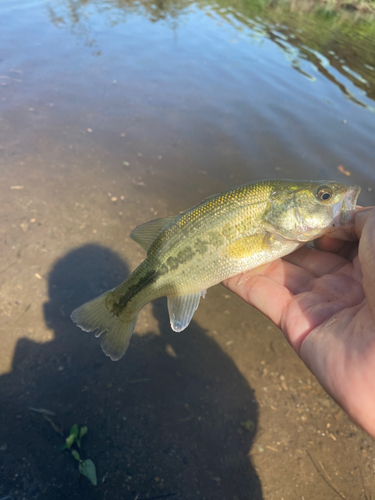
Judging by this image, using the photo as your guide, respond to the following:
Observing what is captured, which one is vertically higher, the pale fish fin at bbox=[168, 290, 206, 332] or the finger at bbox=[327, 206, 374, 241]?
the finger at bbox=[327, 206, 374, 241]

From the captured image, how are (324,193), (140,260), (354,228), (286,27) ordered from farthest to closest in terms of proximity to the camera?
(286,27) → (140,260) → (324,193) → (354,228)

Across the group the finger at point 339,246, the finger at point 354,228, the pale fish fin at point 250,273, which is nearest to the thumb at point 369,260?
the finger at point 354,228

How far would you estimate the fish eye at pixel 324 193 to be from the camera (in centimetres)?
296

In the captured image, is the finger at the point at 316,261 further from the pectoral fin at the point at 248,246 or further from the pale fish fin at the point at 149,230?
the pale fish fin at the point at 149,230

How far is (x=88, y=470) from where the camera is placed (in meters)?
3.28

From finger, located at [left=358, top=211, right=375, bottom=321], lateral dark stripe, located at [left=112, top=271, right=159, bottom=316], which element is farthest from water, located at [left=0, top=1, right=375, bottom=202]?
finger, located at [left=358, top=211, right=375, bottom=321]

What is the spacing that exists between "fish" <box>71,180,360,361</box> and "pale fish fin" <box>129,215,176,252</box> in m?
0.03

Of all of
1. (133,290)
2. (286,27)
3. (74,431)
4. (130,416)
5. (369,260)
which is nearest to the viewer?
(369,260)

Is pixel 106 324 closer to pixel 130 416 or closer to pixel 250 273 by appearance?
pixel 130 416

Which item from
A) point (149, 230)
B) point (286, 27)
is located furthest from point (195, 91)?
point (286, 27)

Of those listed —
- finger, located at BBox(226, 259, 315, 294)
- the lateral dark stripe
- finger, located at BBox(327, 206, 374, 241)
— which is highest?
finger, located at BBox(327, 206, 374, 241)

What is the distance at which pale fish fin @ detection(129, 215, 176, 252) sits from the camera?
3.18 m

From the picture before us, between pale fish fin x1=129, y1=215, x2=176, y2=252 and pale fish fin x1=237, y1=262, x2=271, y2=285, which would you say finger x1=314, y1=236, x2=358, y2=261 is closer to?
pale fish fin x1=237, y1=262, x2=271, y2=285

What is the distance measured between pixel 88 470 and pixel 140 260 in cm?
322
